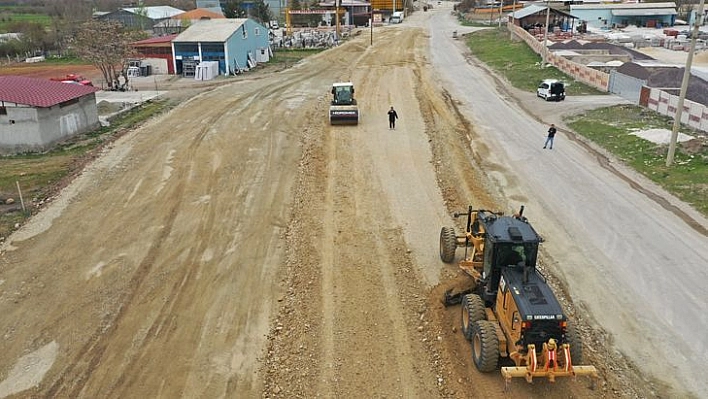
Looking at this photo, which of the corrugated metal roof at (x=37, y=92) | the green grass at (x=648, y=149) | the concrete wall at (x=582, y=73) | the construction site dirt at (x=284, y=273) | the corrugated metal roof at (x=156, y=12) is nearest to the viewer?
the construction site dirt at (x=284, y=273)

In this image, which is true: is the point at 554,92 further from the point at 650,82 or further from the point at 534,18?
the point at 534,18

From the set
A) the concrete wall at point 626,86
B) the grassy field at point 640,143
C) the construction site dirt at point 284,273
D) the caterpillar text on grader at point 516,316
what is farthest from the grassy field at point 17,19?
the caterpillar text on grader at point 516,316

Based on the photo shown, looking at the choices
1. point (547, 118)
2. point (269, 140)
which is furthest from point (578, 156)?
point (269, 140)

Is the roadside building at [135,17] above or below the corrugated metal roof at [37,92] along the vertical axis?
above

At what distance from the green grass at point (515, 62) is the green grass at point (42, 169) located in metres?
31.8

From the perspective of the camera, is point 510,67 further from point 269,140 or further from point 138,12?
point 138,12

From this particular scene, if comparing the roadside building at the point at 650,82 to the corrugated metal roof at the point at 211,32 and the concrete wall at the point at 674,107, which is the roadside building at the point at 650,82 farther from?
the corrugated metal roof at the point at 211,32

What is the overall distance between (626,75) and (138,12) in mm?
78931

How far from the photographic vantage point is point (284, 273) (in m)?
16.5

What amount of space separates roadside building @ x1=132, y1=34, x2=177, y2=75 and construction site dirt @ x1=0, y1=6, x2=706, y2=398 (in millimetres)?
26598

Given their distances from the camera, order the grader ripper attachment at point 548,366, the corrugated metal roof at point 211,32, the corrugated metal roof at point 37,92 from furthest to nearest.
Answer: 1. the corrugated metal roof at point 211,32
2. the corrugated metal roof at point 37,92
3. the grader ripper attachment at point 548,366

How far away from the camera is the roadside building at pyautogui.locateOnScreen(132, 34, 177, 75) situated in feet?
184

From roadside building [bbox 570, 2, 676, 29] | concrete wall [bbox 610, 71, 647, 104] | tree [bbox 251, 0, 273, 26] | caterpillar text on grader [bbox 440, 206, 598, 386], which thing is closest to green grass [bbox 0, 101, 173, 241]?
caterpillar text on grader [bbox 440, 206, 598, 386]

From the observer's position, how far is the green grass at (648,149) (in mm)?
22970
